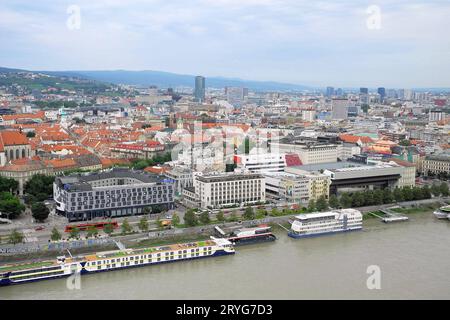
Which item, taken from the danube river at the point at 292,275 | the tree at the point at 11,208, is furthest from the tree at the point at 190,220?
the tree at the point at 11,208

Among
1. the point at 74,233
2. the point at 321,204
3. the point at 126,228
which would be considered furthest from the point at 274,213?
the point at 74,233

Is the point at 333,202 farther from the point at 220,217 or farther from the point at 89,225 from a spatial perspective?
the point at 89,225

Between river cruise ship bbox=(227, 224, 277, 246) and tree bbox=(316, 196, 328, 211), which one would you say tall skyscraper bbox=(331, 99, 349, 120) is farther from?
river cruise ship bbox=(227, 224, 277, 246)

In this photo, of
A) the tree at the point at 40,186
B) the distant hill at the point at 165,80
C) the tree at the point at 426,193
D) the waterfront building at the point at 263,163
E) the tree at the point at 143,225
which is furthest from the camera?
the distant hill at the point at 165,80

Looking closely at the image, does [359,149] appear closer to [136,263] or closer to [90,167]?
[90,167]

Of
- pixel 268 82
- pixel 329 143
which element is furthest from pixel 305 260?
pixel 268 82

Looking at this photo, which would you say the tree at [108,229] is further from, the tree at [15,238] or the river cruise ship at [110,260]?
the tree at [15,238]
